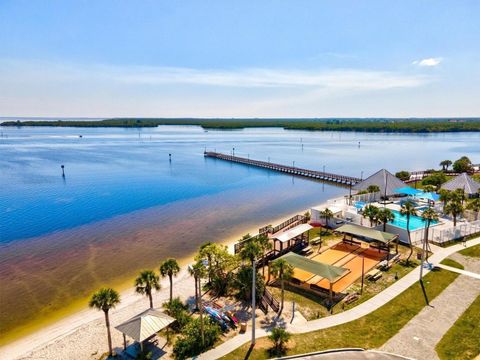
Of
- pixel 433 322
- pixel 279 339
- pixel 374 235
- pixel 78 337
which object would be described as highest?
pixel 374 235

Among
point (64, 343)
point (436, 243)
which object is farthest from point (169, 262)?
point (436, 243)

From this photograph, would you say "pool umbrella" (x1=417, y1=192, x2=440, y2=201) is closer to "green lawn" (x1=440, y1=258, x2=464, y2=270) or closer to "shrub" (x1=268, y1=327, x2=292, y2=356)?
"green lawn" (x1=440, y1=258, x2=464, y2=270)

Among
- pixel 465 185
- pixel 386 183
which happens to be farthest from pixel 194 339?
pixel 465 185

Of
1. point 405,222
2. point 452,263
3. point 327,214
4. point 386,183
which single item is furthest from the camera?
point 386,183

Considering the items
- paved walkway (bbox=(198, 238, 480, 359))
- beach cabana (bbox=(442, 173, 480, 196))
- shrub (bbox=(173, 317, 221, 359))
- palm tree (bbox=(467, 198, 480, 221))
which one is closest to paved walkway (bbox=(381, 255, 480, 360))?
paved walkway (bbox=(198, 238, 480, 359))

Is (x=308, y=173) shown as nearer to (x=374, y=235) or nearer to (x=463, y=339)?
(x=374, y=235)

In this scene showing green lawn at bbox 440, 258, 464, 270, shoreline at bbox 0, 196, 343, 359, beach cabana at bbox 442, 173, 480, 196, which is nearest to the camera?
shoreline at bbox 0, 196, 343, 359
